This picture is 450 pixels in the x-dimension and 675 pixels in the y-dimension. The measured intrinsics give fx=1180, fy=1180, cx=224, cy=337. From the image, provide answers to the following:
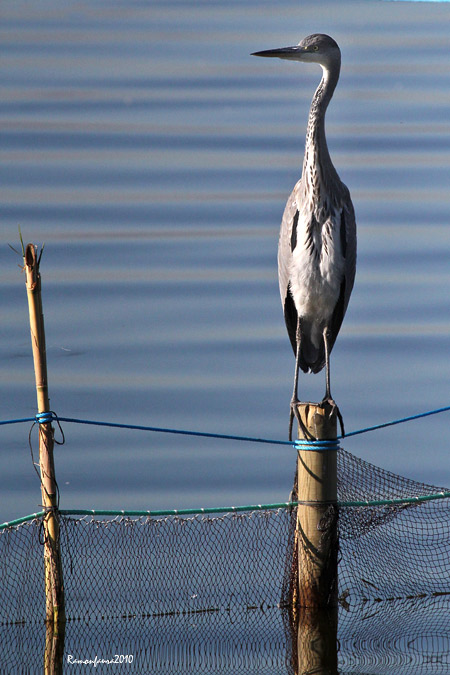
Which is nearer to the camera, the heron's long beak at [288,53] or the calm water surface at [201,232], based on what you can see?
the heron's long beak at [288,53]

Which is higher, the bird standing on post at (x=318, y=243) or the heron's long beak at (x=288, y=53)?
the heron's long beak at (x=288, y=53)

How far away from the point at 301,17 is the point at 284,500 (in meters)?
14.4

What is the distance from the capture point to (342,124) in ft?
54.9

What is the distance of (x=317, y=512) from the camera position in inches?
200

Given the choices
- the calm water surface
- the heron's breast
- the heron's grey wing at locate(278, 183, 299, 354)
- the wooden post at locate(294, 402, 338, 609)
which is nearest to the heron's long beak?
the heron's grey wing at locate(278, 183, 299, 354)

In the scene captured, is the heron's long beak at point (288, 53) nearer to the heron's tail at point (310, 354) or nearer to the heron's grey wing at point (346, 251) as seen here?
the heron's grey wing at point (346, 251)

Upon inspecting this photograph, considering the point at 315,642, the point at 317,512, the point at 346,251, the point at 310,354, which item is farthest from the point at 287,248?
the point at 315,642

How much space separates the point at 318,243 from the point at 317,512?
1520 mm

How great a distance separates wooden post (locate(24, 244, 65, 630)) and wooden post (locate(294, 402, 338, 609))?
1045 millimetres

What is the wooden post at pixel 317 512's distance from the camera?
5035 mm

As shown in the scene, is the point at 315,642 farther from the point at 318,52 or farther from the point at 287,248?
the point at 318,52

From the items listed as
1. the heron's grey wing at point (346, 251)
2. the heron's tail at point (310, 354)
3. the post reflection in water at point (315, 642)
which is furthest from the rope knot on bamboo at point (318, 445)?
the heron's tail at point (310, 354)

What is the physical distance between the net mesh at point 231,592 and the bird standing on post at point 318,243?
853 millimetres

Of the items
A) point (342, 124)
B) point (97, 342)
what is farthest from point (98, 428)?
point (342, 124)
